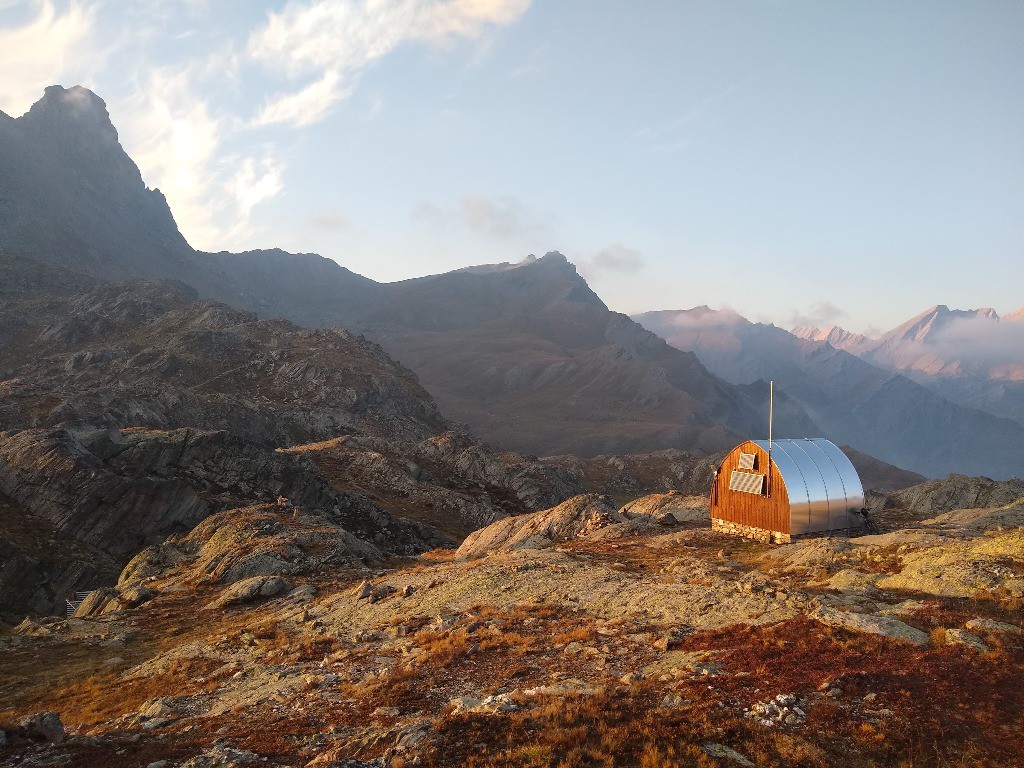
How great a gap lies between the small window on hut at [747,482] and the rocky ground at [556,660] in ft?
9.41

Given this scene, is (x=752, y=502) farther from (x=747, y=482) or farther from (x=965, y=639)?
(x=965, y=639)

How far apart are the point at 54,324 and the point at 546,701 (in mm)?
140063

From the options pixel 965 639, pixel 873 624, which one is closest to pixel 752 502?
pixel 873 624

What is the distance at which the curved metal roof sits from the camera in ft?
96.0

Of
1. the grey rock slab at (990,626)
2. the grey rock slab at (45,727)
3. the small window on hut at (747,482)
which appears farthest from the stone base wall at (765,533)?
the grey rock slab at (45,727)

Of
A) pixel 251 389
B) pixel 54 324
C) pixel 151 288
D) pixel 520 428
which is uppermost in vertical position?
pixel 151 288

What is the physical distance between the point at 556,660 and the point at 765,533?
18.8m

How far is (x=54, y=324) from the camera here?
11612 centimetres

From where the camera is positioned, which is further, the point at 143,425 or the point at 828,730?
the point at 143,425

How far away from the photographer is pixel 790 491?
95.7ft

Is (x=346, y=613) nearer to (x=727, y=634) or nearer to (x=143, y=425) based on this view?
(x=727, y=634)

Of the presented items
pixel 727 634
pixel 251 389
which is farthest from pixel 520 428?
pixel 727 634

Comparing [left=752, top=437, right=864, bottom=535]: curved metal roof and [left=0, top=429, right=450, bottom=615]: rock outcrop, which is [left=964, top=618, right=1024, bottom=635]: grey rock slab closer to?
[left=752, top=437, right=864, bottom=535]: curved metal roof

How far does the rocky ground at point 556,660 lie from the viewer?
11023mm
